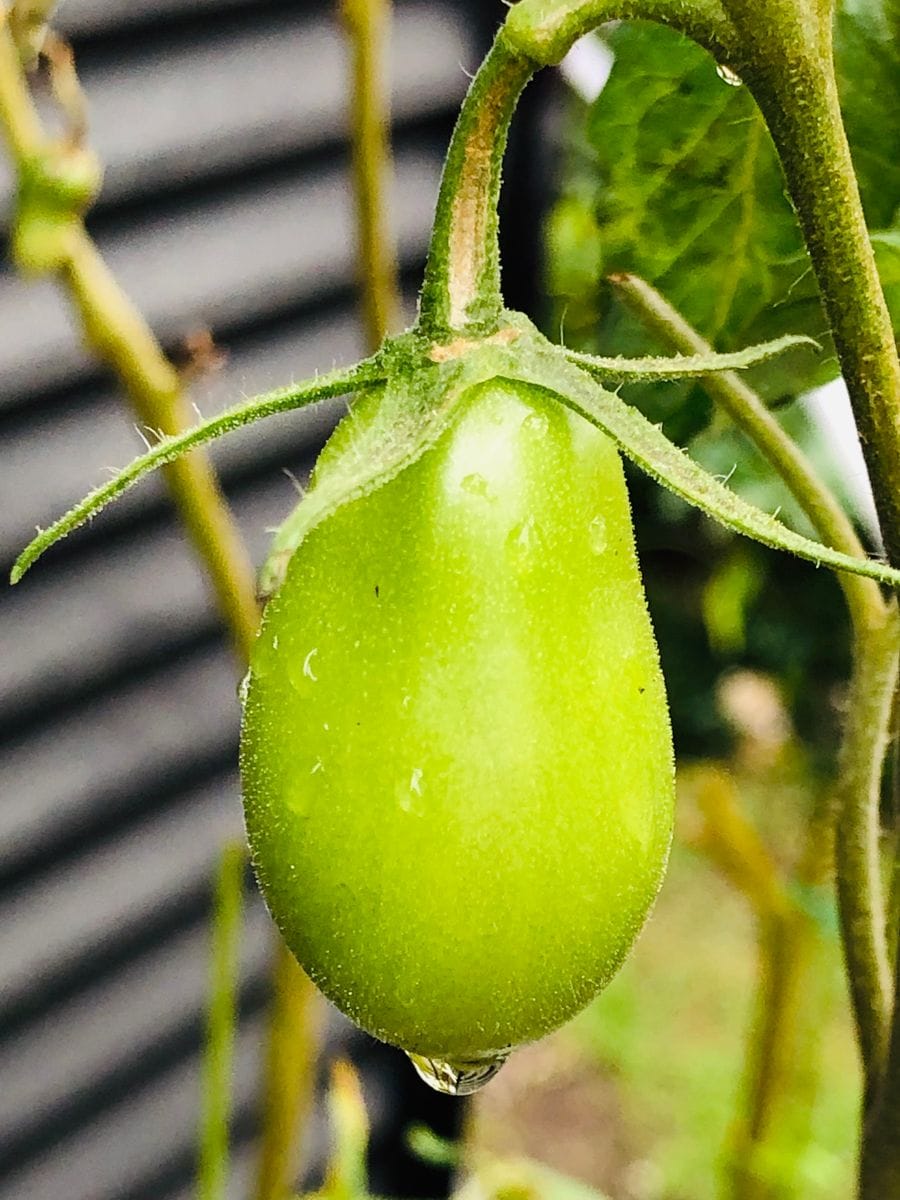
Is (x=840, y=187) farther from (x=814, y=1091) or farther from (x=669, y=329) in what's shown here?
(x=814, y=1091)

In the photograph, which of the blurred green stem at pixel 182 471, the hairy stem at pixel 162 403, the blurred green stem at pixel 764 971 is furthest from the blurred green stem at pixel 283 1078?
the blurred green stem at pixel 764 971

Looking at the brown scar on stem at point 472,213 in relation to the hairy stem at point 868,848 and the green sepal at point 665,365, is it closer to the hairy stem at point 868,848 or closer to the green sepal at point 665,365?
the green sepal at point 665,365

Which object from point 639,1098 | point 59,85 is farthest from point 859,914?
point 639,1098

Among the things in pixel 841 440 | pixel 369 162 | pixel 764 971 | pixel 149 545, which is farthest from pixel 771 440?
pixel 149 545

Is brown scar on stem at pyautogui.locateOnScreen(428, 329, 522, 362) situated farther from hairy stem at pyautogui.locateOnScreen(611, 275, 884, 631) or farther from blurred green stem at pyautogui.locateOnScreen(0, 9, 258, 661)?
blurred green stem at pyautogui.locateOnScreen(0, 9, 258, 661)

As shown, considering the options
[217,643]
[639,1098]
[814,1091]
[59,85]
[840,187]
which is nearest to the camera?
[840,187]

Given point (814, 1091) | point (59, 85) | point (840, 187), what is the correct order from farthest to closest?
point (814, 1091) < point (59, 85) < point (840, 187)
